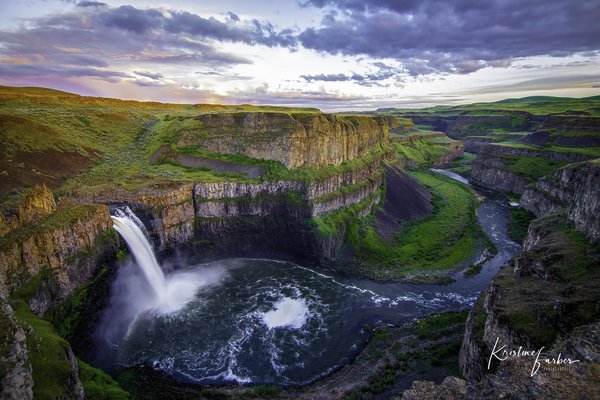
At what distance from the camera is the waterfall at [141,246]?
39531mm

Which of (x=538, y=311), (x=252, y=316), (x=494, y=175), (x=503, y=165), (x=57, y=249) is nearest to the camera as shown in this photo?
(x=538, y=311)

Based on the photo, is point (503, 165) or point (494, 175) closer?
point (503, 165)

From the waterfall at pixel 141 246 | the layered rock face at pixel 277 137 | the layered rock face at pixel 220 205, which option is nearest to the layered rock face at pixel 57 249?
the waterfall at pixel 141 246

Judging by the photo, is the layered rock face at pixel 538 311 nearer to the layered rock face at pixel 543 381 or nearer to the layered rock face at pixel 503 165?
the layered rock face at pixel 543 381

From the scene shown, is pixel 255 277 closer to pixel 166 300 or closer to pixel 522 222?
pixel 166 300

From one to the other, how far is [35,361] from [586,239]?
142 ft

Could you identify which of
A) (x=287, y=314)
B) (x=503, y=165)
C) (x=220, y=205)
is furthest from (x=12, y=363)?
(x=503, y=165)

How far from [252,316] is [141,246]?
16.5 metres

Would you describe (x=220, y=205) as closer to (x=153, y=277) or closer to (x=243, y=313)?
(x=153, y=277)

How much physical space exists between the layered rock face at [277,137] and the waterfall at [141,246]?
25.1m

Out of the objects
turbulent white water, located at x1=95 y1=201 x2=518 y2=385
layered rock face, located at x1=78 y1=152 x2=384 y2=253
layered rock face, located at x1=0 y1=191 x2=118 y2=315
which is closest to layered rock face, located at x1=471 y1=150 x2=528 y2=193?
turbulent white water, located at x1=95 y1=201 x2=518 y2=385

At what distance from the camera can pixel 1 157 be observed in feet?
156

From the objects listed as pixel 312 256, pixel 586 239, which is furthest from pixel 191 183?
pixel 586 239

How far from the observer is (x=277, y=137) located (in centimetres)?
6028
